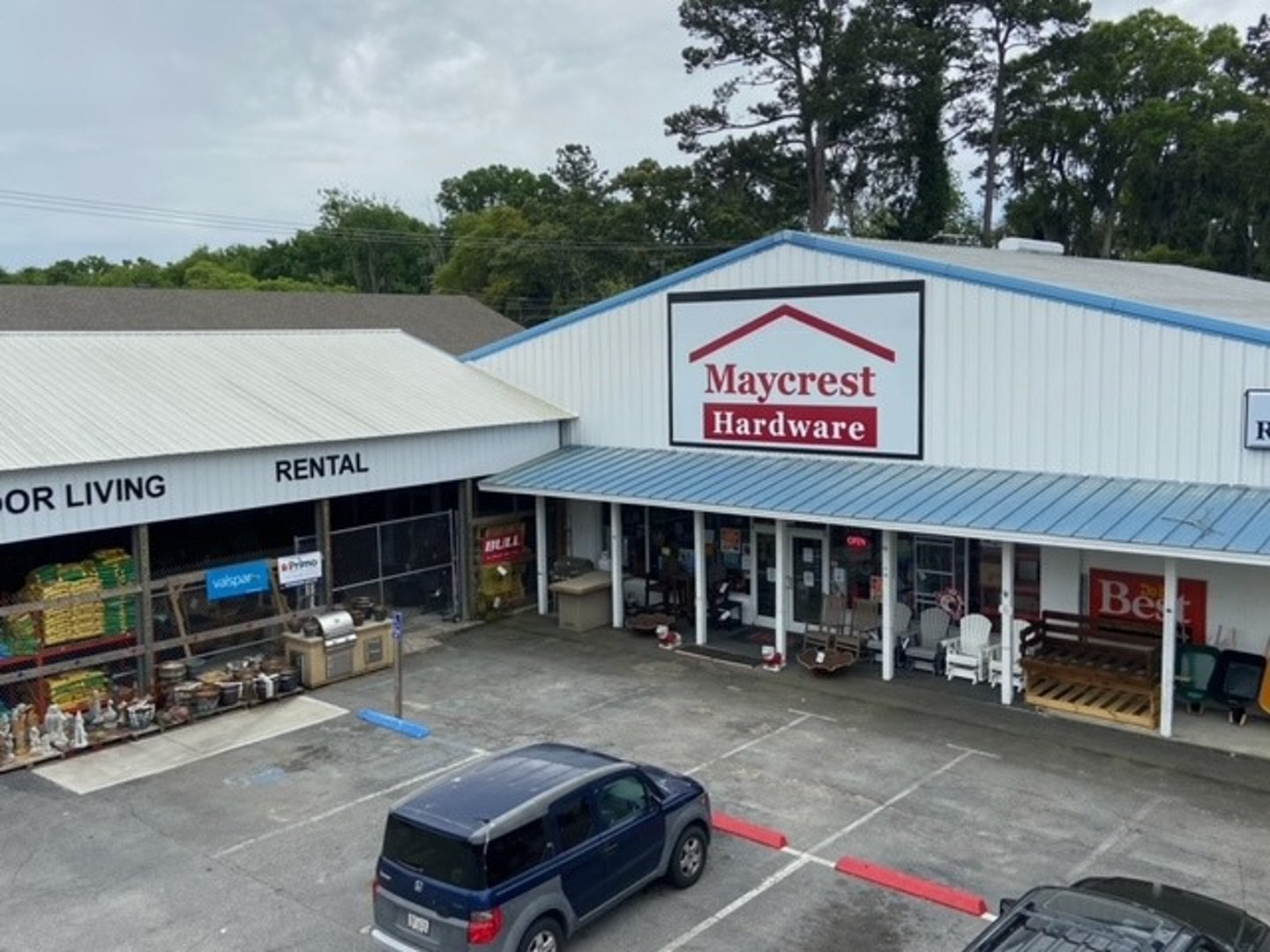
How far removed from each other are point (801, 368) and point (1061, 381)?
4588 mm

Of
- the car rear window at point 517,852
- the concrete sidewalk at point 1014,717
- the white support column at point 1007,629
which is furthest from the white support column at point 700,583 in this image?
the car rear window at point 517,852

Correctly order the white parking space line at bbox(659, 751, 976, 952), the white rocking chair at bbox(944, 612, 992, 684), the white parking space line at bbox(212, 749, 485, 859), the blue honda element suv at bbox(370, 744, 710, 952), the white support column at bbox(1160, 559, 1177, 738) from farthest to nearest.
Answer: the white rocking chair at bbox(944, 612, 992, 684)
the white support column at bbox(1160, 559, 1177, 738)
the white parking space line at bbox(212, 749, 485, 859)
the white parking space line at bbox(659, 751, 976, 952)
the blue honda element suv at bbox(370, 744, 710, 952)

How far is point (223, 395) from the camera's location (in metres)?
19.4

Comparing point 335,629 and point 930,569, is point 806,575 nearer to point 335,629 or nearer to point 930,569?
point 930,569

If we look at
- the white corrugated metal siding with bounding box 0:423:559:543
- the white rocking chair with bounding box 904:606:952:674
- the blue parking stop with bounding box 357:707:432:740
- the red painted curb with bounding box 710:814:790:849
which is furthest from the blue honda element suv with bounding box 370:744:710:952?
the white rocking chair with bounding box 904:606:952:674

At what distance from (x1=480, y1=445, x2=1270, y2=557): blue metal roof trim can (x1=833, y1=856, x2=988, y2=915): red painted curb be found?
17.8ft

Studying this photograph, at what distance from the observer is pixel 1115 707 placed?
49.8ft

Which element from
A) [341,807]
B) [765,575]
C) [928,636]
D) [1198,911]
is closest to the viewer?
[1198,911]

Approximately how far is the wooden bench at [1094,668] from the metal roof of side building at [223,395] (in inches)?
432

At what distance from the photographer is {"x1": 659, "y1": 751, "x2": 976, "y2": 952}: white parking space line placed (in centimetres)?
986

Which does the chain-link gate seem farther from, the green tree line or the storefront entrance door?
the green tree line

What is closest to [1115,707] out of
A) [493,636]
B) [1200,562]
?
[1200,562]

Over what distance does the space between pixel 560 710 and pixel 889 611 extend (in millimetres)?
5406

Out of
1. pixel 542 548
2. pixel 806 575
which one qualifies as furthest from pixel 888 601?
pixel 542 548
